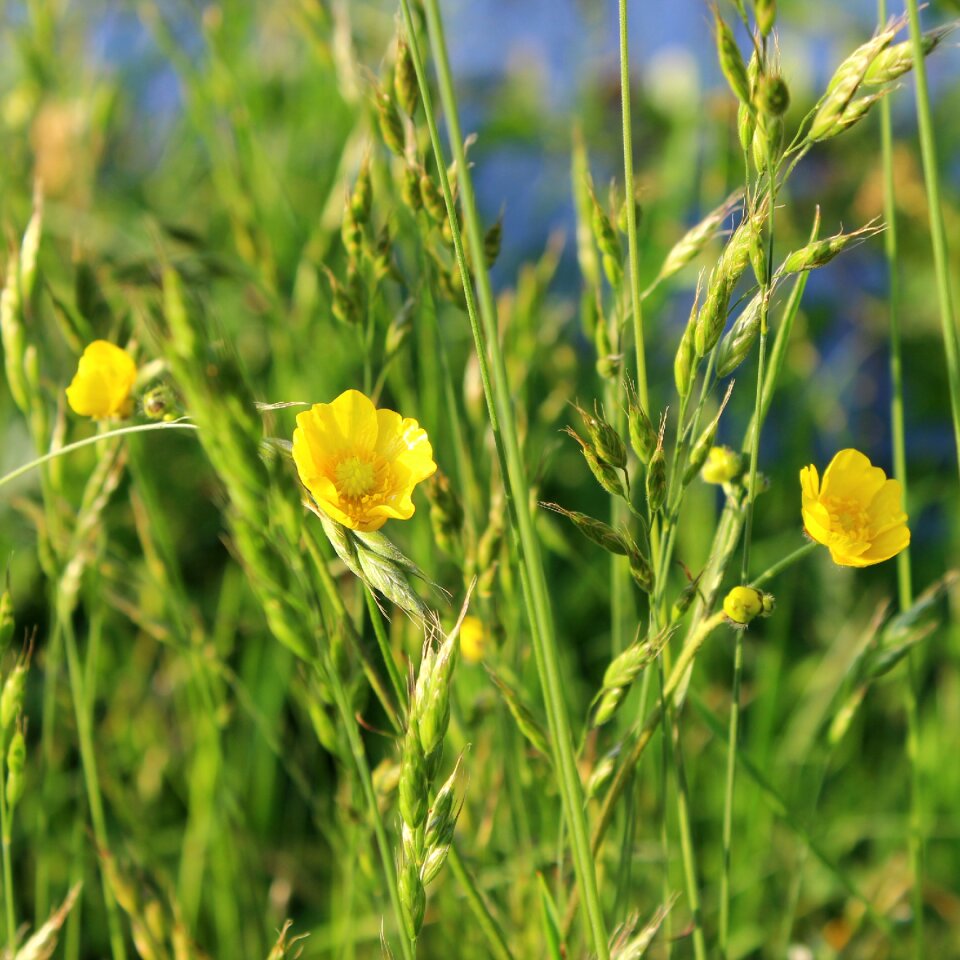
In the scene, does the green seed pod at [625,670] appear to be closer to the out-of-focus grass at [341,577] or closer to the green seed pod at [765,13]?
the out-of-focus grass at [341,577]

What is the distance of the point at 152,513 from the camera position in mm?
796

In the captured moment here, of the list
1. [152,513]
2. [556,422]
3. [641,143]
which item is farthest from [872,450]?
[152,513]

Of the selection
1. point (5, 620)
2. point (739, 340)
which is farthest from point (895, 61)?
point (5, 620)

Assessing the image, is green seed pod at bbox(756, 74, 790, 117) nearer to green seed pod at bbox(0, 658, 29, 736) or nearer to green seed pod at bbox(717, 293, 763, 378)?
green seed pod at bbox(717, 293, 763, 378)

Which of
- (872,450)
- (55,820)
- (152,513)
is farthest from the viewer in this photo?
(872,450)

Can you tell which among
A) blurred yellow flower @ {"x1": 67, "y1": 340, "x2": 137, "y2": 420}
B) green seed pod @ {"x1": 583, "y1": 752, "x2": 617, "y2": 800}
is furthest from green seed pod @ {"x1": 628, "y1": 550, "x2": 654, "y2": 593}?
blurred yellow flower @ {"x1": 67, "y1": 340, "x2": 137, "y2": 420}

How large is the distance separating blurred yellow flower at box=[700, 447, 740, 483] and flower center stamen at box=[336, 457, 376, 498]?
0.19 metres

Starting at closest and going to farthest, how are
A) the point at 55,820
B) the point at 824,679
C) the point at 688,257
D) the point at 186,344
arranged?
the point at 186,344 < the point at 688,257 < the point at 55,820 < the point at 824,679

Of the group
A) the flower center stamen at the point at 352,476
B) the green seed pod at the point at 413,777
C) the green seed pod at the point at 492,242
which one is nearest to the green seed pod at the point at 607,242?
the green seed pod at the point at 492,242

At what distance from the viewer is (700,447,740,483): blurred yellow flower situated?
53 centimetres

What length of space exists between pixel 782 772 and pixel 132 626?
0.86 metres

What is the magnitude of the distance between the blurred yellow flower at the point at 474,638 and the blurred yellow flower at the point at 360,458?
0.14 metres

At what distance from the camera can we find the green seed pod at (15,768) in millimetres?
565

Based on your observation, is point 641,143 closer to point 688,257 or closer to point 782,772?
point 782,772
